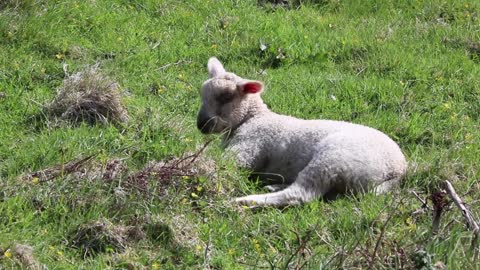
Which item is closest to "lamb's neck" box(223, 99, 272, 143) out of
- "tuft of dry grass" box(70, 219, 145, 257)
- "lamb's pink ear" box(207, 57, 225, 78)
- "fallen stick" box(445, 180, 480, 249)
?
"lamb's pink ear" box(207, 57, 225, 78)

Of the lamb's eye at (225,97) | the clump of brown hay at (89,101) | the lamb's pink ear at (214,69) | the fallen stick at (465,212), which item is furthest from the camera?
the lamb's pink ear at (214,69)

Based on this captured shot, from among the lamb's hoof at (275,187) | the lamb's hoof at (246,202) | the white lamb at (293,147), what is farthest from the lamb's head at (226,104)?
the lamb's hoof at (246,202)

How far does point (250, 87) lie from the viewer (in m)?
8.05

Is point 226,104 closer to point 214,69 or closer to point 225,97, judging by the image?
point 225,97

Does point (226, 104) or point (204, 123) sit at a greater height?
point (226, 104)

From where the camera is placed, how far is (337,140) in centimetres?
721

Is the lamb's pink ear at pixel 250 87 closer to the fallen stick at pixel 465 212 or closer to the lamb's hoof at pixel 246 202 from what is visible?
the lamb's hoof at pixel 246 202

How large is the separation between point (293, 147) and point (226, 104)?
2.83ft

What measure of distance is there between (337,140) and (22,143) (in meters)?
2.55

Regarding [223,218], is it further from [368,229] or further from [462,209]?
[462,209]

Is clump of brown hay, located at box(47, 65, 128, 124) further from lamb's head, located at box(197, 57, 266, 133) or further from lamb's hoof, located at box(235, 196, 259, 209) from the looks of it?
lamb's hoof, located at box(235, 196, 259, 209)

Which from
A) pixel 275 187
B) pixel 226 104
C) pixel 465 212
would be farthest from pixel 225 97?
pixel 465 212

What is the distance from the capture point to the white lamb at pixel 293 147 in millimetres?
7012

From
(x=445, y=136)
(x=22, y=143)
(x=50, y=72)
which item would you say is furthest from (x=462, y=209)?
(x=50, y=72)
